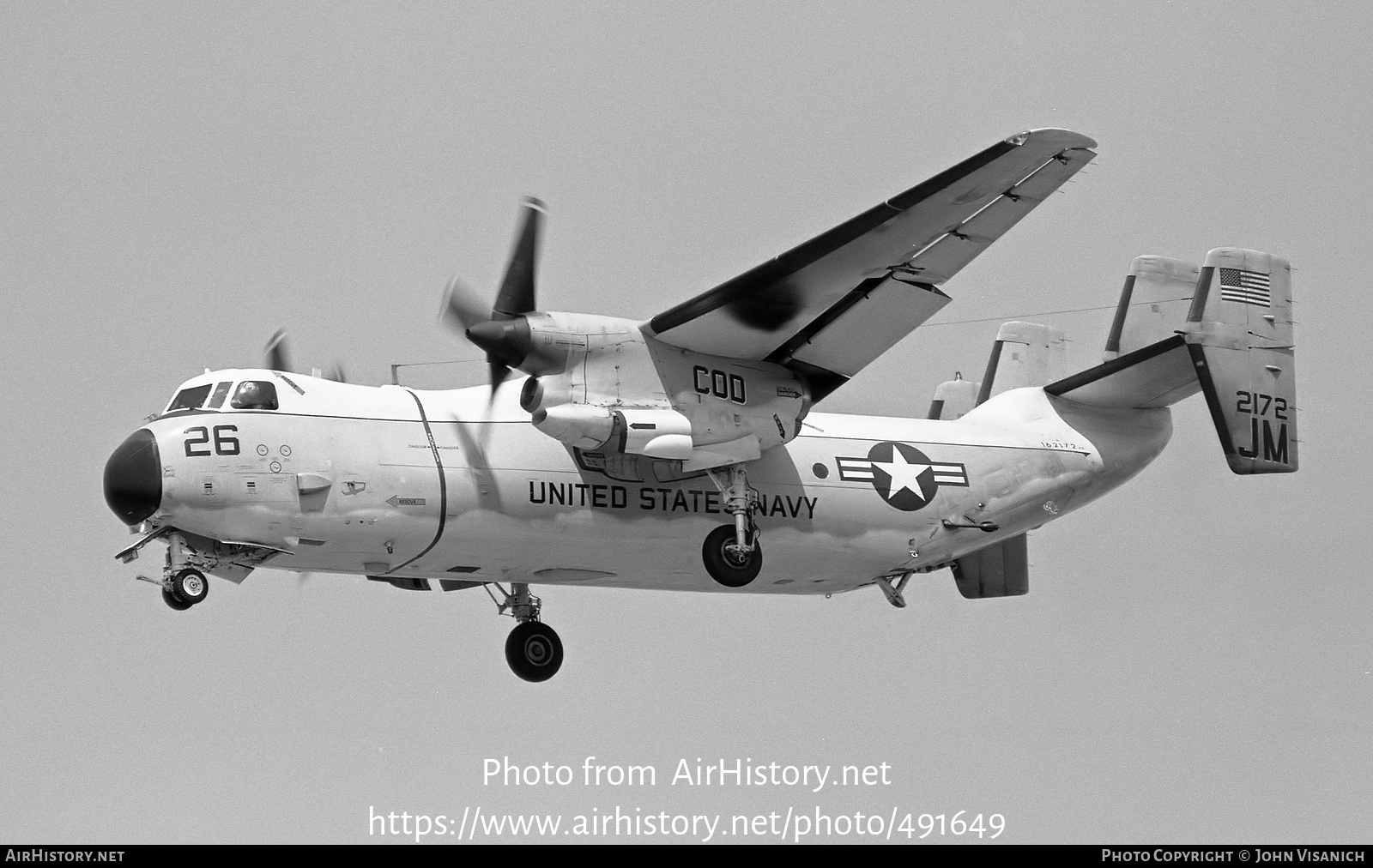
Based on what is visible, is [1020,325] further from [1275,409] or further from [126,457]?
[126,457]

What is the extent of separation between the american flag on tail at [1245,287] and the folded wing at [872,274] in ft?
14.2

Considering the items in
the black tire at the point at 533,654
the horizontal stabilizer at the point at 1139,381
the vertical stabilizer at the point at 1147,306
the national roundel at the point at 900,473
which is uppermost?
the vertical stabilizer at the point at 1147,306

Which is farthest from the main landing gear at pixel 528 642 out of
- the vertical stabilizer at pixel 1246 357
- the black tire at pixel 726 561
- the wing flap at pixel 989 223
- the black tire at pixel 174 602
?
the vertical stabilizer at pixel 1246 357

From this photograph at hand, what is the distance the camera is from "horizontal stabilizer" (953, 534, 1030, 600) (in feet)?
82.1

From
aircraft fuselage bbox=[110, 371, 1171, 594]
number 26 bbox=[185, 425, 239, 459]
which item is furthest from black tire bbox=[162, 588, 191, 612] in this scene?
number 26 bbox=[185, 425, 239, 459]

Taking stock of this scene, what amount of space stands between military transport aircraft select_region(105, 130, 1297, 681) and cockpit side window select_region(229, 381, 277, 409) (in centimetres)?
2

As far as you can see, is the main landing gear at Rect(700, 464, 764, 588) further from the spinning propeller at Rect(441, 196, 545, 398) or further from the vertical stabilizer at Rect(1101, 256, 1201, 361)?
the vertical stabilizer at Rect(1101, 256, 1201, 361)

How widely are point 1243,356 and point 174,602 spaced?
1246 cm

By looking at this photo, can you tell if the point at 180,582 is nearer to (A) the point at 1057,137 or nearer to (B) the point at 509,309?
(B) the point at 509,309

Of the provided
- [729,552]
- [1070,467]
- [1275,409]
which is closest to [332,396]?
[729,552]

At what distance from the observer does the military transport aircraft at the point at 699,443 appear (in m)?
19.8

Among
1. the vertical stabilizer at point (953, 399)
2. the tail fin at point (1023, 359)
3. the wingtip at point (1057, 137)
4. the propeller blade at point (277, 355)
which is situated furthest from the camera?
the tail fin at point (1023, 359)

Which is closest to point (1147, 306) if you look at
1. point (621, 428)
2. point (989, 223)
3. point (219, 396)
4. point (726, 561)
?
point (989, 223)

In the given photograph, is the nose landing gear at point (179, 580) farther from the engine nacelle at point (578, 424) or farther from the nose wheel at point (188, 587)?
the engine nacelle at point (578, 424)
